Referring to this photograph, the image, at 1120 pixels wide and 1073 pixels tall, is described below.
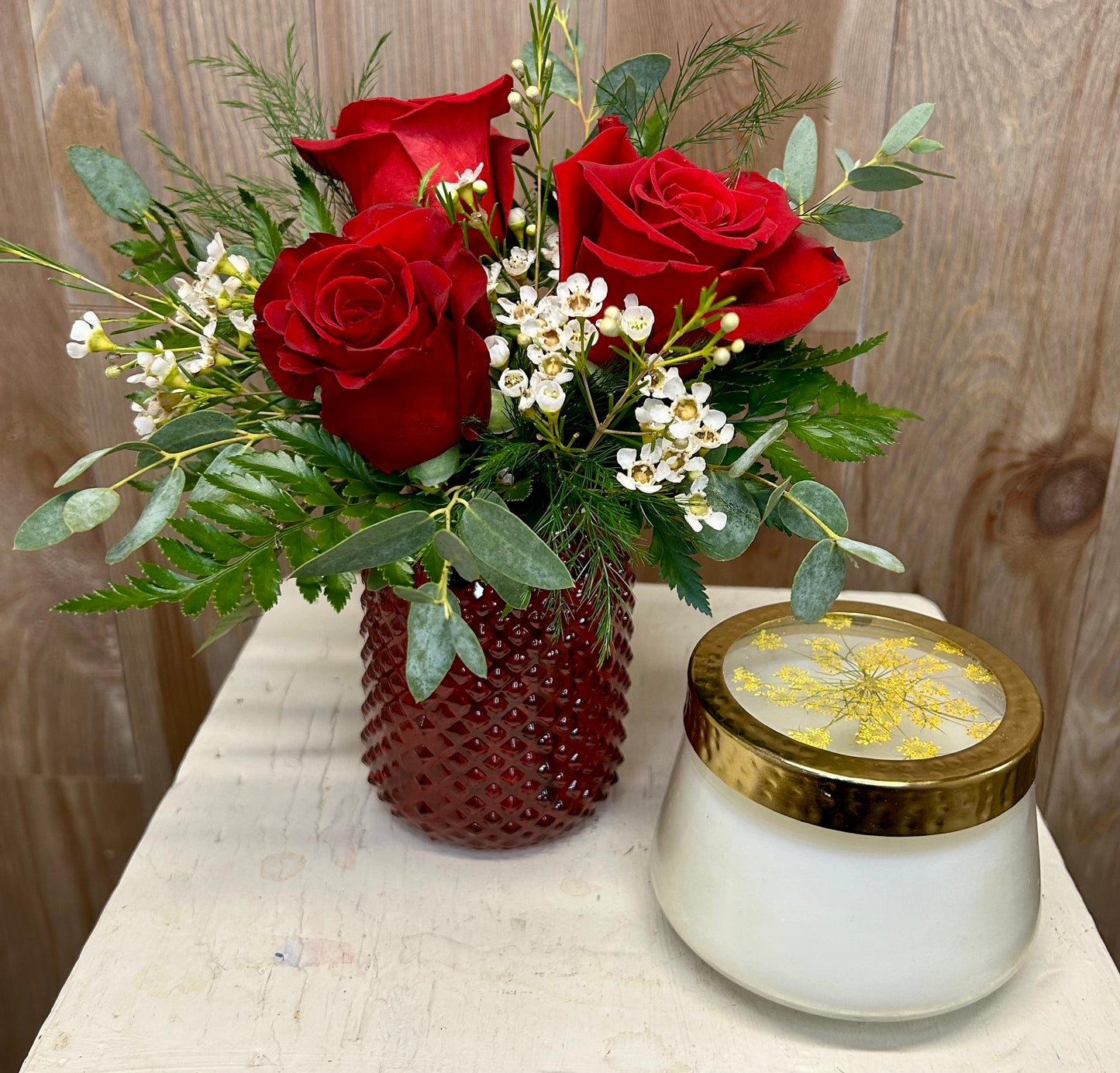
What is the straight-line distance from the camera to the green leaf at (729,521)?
1.51 feet

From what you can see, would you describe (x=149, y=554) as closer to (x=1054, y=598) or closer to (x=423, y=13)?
(x=423, y=13)

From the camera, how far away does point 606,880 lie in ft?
1.92

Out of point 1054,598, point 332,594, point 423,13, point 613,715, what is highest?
point 423,13

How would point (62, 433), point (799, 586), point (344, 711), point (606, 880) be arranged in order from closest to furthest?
point (799, 586), point (606, 880), point (344, 711), point (62, 433)

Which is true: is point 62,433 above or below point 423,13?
below

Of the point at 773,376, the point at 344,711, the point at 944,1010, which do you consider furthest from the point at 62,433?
the point at 944,1010

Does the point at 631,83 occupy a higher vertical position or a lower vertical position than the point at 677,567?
higher

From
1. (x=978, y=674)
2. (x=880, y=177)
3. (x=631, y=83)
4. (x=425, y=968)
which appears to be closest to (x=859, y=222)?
(x=880, y=177)

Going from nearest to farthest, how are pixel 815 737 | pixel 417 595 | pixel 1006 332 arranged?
1. pixel 417 595
2. pixel 815 737
3. pixel 1006 332

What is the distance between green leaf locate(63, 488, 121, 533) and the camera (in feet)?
1.38

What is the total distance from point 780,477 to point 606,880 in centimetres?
26

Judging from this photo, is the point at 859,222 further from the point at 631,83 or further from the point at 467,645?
the point at 467,645

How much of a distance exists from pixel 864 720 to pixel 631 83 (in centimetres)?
36

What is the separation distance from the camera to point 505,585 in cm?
40
